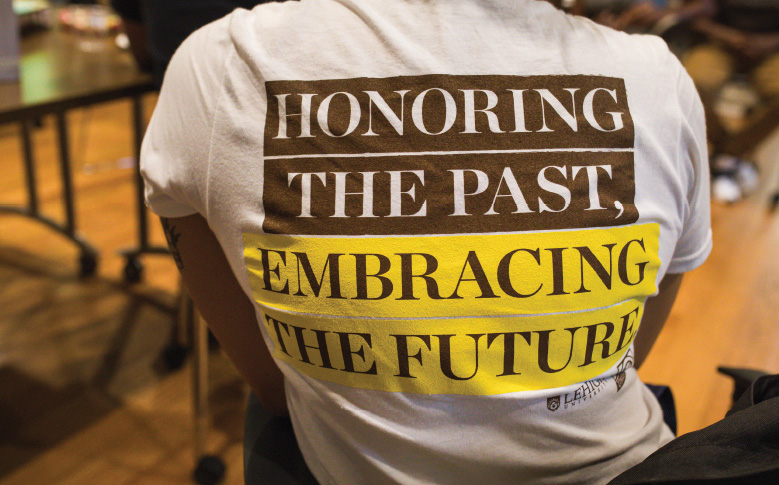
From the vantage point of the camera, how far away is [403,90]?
570 mm

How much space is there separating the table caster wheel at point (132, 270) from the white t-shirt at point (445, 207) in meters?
1.71

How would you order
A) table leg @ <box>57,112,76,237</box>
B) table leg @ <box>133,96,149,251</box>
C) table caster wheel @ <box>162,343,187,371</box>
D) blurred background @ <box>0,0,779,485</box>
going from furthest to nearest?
table leg @ <box>57,112,76,237</box> < table leg @ <box>133,96,149,251</box> < table caster wheel @ <box>162,343,187,371</box> < blurred background @ <box>0,0,779,485</box>

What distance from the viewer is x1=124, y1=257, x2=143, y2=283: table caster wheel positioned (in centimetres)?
217

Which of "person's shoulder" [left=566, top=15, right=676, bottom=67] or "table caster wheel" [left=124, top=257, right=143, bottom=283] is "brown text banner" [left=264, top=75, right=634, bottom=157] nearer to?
"person's shoulder" [left=566, top=15, right=676, bottom=67]

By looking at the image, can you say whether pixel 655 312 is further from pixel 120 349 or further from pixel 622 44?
pixel 120 349

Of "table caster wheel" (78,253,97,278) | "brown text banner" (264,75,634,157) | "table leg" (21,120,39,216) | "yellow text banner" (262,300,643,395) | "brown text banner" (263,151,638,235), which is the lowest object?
"table caster wheel" (78,253,97,278)

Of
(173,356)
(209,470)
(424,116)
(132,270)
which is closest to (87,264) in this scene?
(132,270)

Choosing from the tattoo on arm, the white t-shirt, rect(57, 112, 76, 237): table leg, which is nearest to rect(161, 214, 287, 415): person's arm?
the tattoo on arm

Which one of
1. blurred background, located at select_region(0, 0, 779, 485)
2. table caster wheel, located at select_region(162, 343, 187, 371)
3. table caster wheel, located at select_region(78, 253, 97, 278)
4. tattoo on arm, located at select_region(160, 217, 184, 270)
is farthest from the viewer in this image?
table caster wheel, located at select_region(78, 253, 97, 278)

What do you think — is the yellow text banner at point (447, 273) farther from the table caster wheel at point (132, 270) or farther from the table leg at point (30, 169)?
the table leg at point (30, 169)

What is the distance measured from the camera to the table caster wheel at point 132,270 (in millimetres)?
2172

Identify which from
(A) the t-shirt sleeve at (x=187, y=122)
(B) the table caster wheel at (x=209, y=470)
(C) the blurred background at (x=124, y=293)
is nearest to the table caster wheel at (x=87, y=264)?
(C) the blurred background at (x=124, y=293)

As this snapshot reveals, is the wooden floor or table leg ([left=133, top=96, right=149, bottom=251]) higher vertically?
table leg ([left=133, top=96, right=149, bottom=251])

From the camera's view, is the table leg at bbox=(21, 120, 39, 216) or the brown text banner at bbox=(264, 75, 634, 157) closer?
the brown text banner at bbox=(264, 75, 634, 157)
